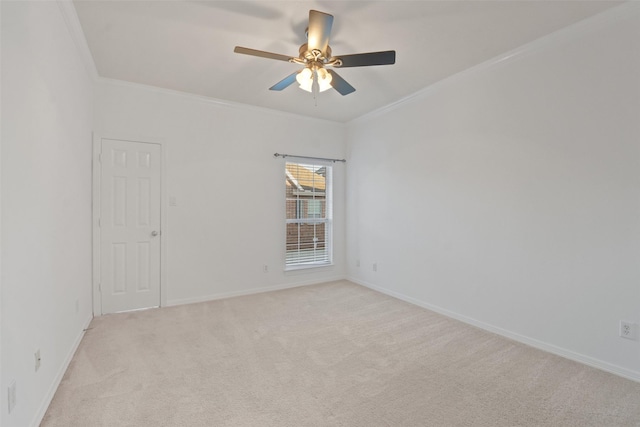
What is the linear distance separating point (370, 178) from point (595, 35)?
2846mm

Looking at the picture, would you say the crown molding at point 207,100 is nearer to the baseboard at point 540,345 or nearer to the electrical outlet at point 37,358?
the electrical outlet at point 37,358

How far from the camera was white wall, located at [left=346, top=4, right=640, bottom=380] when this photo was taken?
227 cm

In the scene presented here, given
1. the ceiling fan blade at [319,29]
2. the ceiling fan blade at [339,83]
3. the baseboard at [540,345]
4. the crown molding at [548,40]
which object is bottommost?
the baseboard at [540,345]

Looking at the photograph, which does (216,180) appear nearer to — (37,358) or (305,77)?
(305,77)

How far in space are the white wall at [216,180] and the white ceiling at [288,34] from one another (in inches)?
16.4

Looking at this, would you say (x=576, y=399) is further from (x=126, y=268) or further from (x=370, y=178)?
(x=126, y=268)

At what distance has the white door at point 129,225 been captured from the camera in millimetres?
3490

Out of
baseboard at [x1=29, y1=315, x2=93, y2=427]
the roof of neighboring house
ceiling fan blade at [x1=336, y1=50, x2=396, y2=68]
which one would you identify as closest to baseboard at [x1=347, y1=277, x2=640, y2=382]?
the roof of neighboring house

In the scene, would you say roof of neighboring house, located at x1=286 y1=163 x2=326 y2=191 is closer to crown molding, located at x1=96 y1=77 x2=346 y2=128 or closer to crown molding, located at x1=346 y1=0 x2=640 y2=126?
crown molding, located at x1=96 y1=77 x2=346 y2=128

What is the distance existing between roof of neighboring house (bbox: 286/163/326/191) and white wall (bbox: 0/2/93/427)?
8.82 ft

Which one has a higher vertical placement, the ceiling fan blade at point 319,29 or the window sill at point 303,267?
the ceiling fan blade at point 319,29

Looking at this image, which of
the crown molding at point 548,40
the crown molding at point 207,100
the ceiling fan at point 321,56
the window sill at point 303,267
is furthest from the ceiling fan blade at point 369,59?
the window sill at point 303,267

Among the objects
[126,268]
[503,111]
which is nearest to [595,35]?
[503,111]

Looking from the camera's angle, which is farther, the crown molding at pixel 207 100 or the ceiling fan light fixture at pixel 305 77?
the crown molding at pixel 207 100
